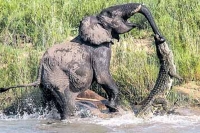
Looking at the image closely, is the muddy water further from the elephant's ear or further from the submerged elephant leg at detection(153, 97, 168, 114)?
the elephant's ear

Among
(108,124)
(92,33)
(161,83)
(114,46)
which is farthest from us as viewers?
(114,46)

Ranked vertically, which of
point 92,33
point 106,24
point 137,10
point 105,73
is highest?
point 137,10

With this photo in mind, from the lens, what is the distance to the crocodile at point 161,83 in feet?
29.7

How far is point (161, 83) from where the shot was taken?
915 cm

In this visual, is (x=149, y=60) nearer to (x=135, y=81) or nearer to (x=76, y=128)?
(x=135, y=81)

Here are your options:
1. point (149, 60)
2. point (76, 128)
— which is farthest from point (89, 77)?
point (149, 60)

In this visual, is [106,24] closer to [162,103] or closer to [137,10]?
[137,10]

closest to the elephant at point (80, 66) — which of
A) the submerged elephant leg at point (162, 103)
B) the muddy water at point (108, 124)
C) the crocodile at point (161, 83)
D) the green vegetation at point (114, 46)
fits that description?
the muddy water at point (108, 124)

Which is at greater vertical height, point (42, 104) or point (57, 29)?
point (57, 29)

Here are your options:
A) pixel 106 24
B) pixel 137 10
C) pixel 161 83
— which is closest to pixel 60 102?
pixel 106 24

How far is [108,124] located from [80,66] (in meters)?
0.77

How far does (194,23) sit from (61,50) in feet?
9.88

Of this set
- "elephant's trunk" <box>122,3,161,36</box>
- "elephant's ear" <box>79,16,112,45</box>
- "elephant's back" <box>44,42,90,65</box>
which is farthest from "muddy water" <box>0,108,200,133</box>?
"elephant's trunk" <box>122,3,161,36</box>

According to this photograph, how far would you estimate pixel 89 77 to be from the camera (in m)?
9.22
